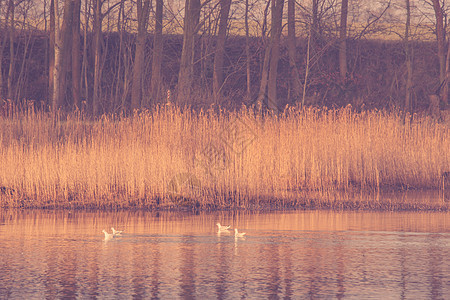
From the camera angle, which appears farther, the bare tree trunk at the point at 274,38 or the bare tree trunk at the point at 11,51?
the bare tree trunk at the point at 11,51

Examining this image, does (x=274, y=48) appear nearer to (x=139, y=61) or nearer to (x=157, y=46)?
(x=157, y=46)

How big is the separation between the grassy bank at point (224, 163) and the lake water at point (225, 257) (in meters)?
1.55

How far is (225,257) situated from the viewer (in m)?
8.41

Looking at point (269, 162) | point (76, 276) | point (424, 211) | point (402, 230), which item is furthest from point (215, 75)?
point (76, 276)

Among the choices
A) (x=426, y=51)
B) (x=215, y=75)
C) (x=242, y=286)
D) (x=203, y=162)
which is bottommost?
(x=242, y=286)

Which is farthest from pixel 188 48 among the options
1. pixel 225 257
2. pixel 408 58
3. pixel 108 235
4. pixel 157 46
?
pixel 225 257

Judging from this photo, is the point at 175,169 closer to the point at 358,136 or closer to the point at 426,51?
the point at 358,136

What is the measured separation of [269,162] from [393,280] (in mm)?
8346

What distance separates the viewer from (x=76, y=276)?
7.29m

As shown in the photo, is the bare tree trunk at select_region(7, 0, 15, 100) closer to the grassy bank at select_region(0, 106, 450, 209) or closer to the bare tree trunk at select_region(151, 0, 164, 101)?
the bare tree trunk at select_region(151, 0, 164, 101)

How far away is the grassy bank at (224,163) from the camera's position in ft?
44.8

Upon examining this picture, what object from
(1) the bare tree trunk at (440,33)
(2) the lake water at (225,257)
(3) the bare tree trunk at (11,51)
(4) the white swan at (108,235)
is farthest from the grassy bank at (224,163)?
(1) the bare tree trunk at (440,33)

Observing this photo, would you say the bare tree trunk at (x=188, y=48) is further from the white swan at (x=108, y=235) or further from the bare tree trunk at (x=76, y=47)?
the white swan at (x=108, y=235)

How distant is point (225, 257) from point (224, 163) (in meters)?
6.31
